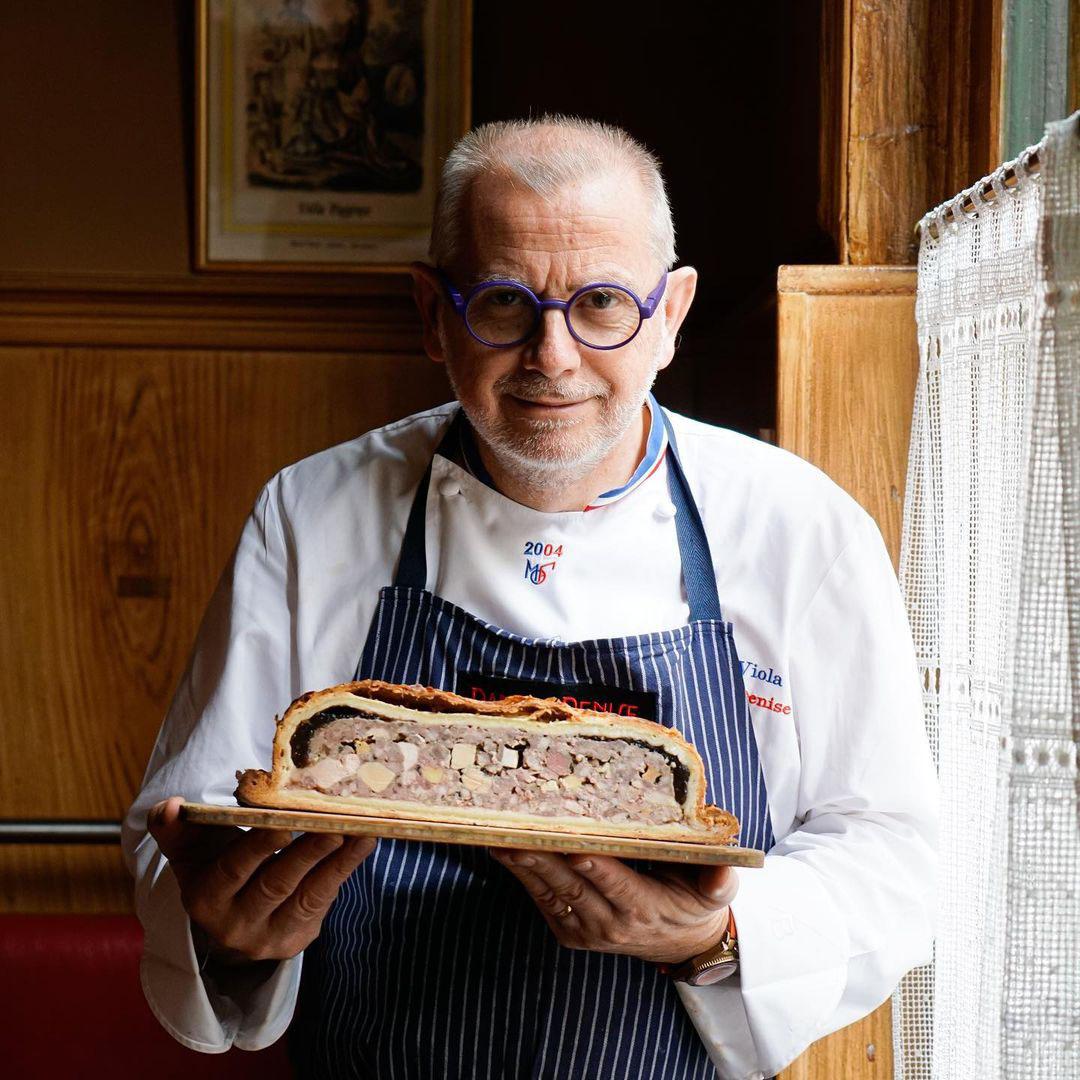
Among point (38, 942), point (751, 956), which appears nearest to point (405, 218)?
point (38, 942)

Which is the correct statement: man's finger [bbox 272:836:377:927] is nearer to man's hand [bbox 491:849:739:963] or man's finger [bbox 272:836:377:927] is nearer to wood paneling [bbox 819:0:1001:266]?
man's hand [bbox 491:849:739:963]

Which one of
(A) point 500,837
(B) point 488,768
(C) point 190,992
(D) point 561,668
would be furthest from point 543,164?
(C) point 190,992

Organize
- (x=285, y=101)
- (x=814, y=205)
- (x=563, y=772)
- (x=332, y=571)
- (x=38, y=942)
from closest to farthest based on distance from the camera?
1. (x=563, y=772)
2. (x=332, y=571)
3. (x=814, y=205)
4. (x=38, y=942)
5. (x=285, y=101)

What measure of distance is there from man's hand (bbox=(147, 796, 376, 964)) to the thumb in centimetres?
35

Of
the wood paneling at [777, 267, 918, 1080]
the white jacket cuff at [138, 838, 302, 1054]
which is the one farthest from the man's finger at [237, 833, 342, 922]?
the wood paneling at [777, 267, 918, 1080]

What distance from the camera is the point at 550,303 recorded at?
1523 mm

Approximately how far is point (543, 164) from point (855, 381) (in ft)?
2.06

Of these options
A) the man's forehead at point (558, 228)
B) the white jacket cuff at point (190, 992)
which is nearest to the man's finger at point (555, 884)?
the white jacket cuff at point (190, 992)

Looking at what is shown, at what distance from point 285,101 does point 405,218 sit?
14.5 inches

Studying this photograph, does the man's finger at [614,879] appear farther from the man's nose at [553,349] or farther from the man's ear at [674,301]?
the man's ear at [674,301]

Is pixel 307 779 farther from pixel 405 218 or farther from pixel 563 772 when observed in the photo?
pixel 405 218

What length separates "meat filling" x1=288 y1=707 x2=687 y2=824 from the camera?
130 cm

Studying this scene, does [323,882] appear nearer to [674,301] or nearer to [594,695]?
[594,695]

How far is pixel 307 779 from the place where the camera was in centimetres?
131
